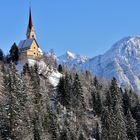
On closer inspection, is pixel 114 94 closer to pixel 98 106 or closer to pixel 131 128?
pixel 98 106

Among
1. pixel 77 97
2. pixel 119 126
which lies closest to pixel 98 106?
pixel 77 97

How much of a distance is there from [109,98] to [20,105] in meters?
49.8

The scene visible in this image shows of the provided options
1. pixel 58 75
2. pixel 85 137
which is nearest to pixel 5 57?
pixel 58 75

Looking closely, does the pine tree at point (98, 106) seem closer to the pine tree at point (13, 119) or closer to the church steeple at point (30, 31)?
the church steeple at point (30, 31)

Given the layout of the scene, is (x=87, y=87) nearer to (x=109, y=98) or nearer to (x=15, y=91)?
(x=109, y=98)

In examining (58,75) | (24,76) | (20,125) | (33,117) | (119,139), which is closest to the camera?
(20,125)

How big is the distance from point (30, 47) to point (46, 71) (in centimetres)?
1630

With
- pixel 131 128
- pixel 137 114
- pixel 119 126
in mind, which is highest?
pixel 137 114

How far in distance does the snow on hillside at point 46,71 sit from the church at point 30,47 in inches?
157

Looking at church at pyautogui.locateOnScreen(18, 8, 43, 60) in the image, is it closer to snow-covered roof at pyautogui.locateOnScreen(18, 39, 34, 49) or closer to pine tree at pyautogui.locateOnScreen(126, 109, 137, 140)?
snow-covered roof at pyautogui.locateOnScreen(18, 39, 34, 49)

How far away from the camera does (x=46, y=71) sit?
15438cm

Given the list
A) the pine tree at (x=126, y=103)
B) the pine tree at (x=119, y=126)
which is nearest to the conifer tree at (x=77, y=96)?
the pine tree at (x=119, y=126)

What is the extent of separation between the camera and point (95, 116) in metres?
140

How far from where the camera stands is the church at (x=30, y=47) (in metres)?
164
